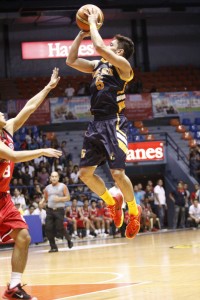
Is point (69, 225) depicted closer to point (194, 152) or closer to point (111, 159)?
point (194, 152)

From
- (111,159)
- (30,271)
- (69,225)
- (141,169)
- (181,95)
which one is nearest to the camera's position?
(111,159)

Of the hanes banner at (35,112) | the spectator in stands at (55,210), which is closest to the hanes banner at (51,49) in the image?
A: the hanes banner at (35,112)

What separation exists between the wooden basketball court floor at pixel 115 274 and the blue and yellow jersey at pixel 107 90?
2201 millimetres

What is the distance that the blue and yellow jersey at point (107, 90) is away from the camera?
8461 mm

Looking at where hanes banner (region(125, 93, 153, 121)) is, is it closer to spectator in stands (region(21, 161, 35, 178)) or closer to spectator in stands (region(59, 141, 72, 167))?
spectator in stands (region(59, 141, 72, 167))

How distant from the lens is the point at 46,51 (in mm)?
32031

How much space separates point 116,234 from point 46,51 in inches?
484

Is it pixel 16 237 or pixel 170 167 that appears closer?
pixel 16 237

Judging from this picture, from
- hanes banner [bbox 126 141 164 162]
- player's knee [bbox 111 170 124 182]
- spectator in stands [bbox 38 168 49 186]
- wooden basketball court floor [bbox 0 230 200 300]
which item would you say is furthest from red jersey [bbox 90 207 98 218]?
player's knee [bbox 111 170 124 182]

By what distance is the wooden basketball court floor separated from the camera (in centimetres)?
787

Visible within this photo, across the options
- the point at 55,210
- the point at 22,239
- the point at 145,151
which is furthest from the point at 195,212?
the point at 22,239

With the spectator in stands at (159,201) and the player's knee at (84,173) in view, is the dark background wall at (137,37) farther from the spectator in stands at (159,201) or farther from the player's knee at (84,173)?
the player's knee at (84,173)

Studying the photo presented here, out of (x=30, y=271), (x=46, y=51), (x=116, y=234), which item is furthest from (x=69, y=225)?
(x=46, y=51)

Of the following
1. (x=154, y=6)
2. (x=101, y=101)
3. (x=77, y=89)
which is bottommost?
(x=101, y=101)
